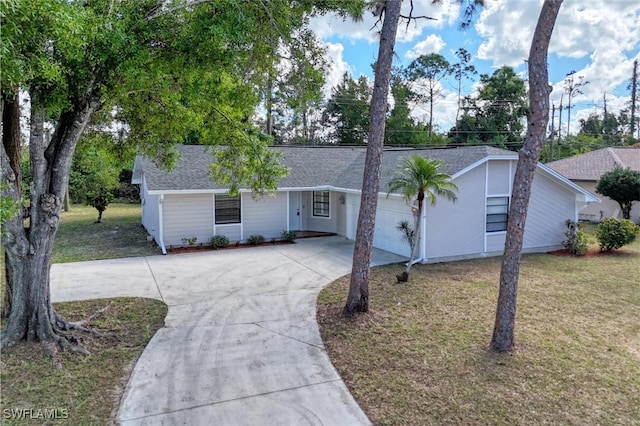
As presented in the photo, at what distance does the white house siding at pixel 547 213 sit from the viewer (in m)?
14.2

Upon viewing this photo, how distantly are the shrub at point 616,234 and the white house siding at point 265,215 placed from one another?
1152 centimetres

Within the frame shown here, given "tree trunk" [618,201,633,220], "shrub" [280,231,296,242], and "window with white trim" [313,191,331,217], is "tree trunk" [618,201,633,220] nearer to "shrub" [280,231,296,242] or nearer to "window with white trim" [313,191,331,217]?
"window with white trim" [313,191,331,217]

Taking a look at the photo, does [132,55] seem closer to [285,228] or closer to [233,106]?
[233,106]

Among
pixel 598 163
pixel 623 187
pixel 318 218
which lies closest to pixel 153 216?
pixel 318 218

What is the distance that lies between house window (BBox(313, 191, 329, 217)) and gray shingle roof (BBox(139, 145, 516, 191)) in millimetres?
790

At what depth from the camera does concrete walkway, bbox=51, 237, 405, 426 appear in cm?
490

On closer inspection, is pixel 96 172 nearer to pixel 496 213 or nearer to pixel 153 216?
pixel 153 216

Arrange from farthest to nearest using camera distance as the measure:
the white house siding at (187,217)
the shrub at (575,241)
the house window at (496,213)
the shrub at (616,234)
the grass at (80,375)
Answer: the white house siding at (187,217) < the shrub at (616,234) < the shrub at (575,241) < the house window at (496,213) < the grass at (80,375)

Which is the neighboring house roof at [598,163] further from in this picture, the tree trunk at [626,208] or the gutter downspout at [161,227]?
the gutter downspout at [161,227]

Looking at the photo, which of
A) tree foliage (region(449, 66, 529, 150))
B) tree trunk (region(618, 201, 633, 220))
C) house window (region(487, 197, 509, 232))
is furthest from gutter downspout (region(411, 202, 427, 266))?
tree foliage (region(449, 66, 529, 150))

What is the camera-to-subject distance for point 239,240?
1614cm

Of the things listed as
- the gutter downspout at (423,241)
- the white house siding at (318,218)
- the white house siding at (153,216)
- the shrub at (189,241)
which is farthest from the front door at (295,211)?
the gutter downspout at (423,241)

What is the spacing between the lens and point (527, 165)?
6203 millimetres

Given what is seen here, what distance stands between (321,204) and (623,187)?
44.0 ft
